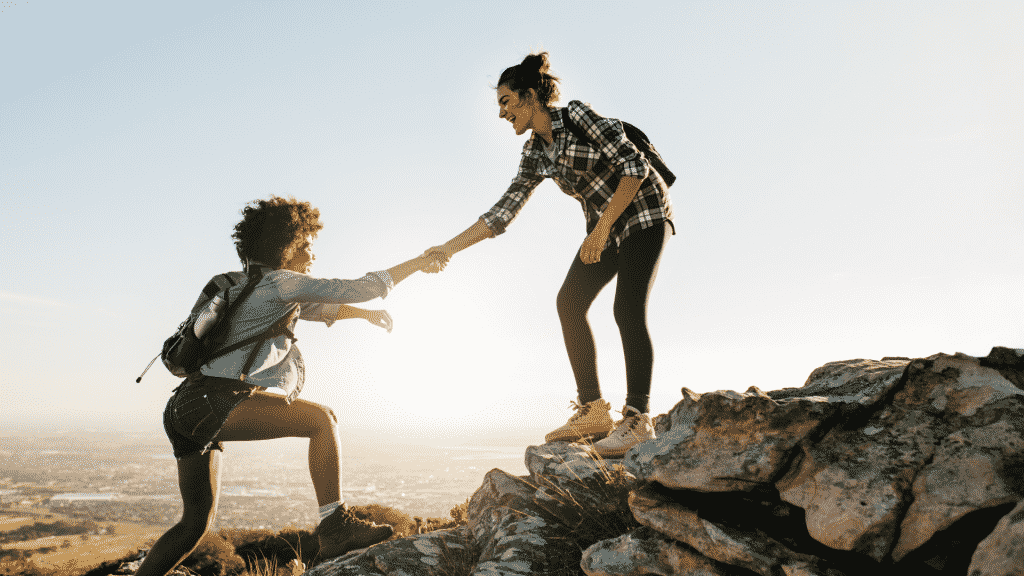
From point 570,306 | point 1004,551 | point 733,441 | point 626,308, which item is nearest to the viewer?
point 1004,551

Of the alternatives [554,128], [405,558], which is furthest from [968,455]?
[554,128]

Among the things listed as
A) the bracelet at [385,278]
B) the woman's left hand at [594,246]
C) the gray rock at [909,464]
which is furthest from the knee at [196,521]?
the gray rock at [909,464]

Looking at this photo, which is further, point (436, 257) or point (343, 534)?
point (436, 257)

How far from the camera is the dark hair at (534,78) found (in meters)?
4.29

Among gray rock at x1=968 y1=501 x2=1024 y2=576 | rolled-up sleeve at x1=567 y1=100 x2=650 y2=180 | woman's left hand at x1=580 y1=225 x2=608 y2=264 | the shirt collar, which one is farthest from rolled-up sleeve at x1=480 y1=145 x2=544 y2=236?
gray rock at x1=968 y1=501 x2=1024 y2=576

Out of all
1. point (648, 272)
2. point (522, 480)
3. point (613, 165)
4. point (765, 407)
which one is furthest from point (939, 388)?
point (522, 480)

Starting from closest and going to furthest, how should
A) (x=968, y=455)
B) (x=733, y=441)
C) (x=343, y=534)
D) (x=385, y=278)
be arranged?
(x=968, y=455)
(x=733, y=441)
(x=343, y=534)
(x=385, y=278)

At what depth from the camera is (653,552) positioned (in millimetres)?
2496

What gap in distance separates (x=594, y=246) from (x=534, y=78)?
1541 mm

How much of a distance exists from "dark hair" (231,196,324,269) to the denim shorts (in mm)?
1062

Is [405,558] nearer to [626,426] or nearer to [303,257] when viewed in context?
[626,426]

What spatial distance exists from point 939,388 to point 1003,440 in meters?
0.34

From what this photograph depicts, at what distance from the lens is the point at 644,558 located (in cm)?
247

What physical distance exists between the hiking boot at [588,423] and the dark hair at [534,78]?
2.56 m
